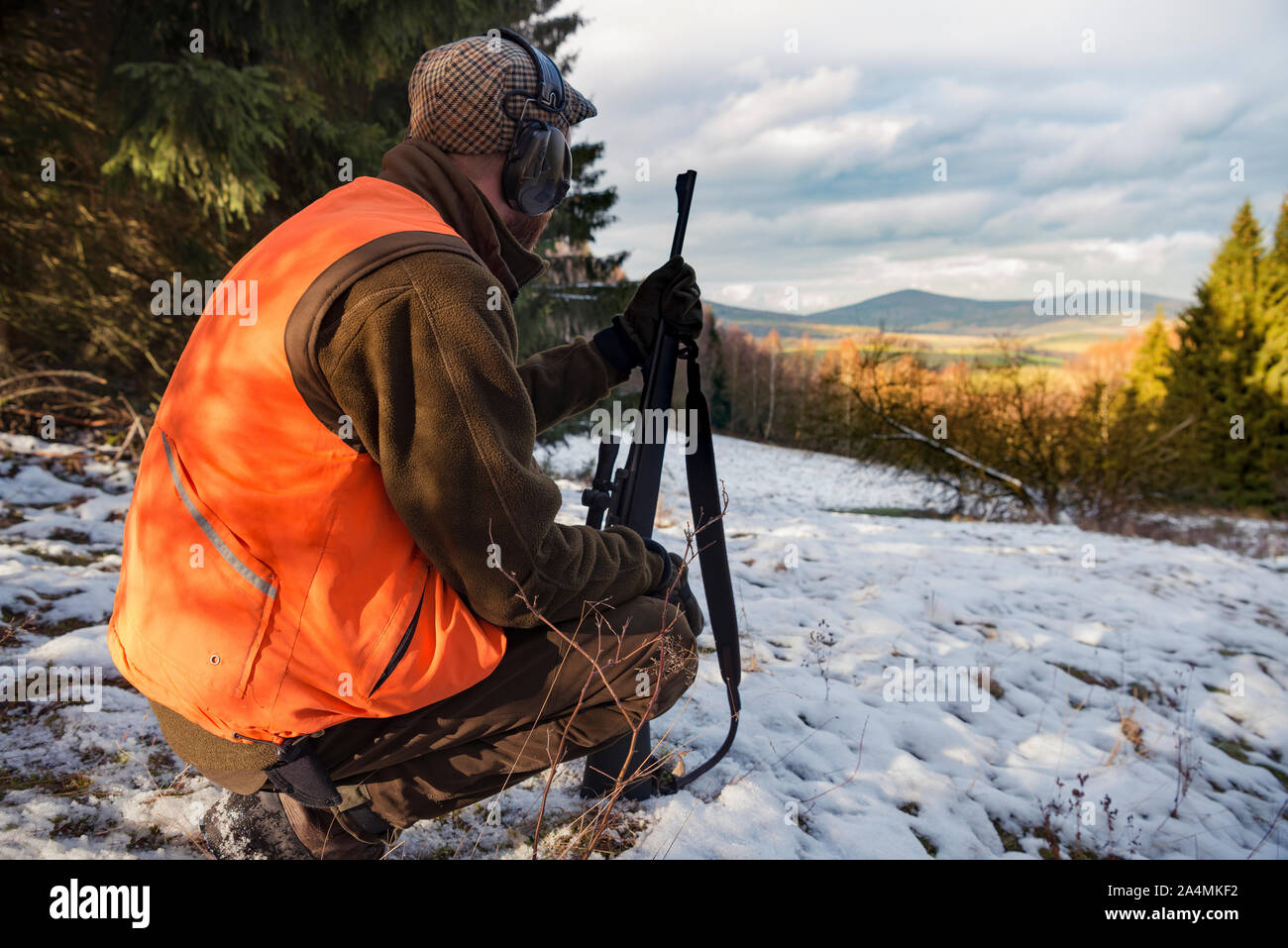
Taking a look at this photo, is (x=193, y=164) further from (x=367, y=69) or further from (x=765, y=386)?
(x=765, y=386)

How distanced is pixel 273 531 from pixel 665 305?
1423mm

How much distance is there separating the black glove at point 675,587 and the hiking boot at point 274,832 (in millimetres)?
1045

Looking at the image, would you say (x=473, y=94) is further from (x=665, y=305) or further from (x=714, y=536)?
(x=714, y=536)

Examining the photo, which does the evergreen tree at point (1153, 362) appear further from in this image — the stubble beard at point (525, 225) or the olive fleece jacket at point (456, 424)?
the olive fleece jacket at point (456, 424)

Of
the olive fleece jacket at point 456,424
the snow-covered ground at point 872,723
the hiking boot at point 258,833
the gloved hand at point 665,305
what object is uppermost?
the gloved hand at point 665,305

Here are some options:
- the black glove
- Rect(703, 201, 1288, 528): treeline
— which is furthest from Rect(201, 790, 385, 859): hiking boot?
Rect(703, 201, 1288, 528): treeline

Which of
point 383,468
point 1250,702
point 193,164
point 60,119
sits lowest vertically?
point 1250,702

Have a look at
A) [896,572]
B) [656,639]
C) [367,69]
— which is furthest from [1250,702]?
[367,69]

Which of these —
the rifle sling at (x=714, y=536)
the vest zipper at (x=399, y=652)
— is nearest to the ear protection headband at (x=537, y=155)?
the rifle sling at (x=714, y=536)

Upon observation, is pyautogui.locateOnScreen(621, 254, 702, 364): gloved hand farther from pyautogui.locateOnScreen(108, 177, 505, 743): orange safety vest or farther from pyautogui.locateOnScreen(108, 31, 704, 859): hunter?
pyautogui.locateOnScreen(108, 177, 505, 743): orange safety vest

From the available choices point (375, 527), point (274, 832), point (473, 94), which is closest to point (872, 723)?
point (274, 832)

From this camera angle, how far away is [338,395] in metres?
→ 1.32

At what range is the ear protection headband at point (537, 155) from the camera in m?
1.77

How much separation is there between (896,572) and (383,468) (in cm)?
519
